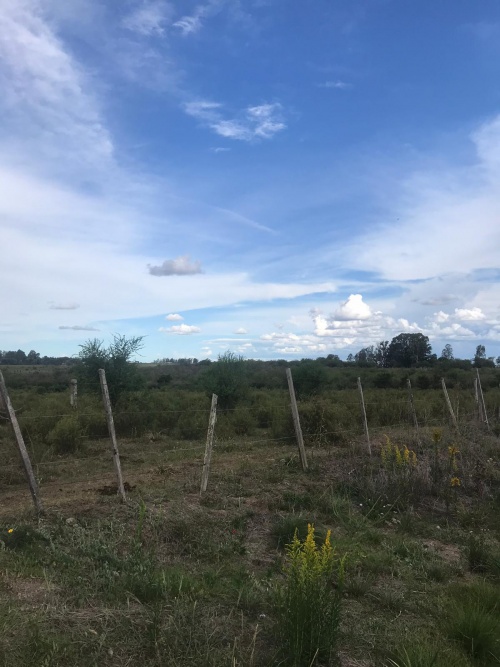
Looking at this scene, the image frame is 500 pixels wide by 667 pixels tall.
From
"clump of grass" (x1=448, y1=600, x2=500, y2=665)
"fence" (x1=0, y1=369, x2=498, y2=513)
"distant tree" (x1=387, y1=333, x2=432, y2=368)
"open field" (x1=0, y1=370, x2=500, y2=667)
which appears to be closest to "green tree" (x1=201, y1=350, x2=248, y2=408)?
"fence" (x1=0, y1=369, x2=498, y2=513)

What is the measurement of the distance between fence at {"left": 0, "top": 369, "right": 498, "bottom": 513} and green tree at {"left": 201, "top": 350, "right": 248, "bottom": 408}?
4.96ft

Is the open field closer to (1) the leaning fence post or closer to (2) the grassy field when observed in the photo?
(2) the grassy field

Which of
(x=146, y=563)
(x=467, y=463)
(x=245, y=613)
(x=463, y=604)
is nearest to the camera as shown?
(x=245, y=613)

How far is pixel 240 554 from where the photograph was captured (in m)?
5.72

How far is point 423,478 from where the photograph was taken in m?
8.46

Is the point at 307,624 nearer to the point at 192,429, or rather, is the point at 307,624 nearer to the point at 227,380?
the point at 192,429

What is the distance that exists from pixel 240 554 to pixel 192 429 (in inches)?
400

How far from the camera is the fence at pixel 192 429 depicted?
10281mm

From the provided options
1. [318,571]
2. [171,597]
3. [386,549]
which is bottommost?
[386,549]

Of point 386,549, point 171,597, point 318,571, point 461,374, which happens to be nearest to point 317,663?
point 318,571

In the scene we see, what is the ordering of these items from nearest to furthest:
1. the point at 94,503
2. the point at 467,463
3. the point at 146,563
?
1. the point at 146,563
2. the point at 94,503
3. the point at 467,463

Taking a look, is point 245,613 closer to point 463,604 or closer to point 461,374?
point 463,604

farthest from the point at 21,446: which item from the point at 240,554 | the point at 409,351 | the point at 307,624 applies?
the point at 409,351

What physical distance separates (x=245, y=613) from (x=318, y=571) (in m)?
0.79
